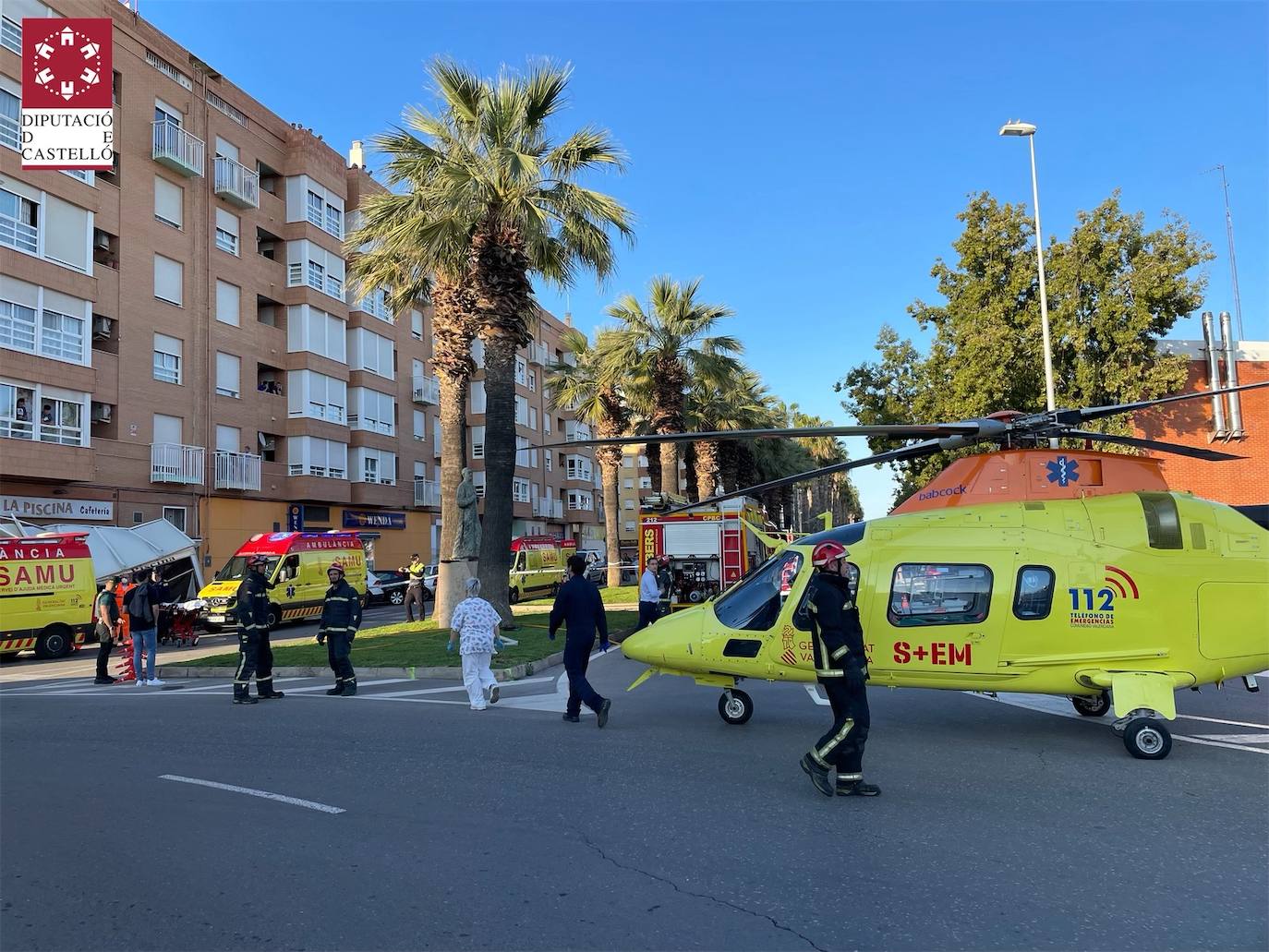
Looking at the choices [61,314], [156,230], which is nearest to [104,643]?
[61,314]

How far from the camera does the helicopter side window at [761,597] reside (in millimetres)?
8188

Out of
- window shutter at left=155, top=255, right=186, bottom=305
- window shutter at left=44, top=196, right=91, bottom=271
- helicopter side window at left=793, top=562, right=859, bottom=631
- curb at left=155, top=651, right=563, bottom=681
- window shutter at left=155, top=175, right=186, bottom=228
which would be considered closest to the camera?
helicopter side window at left=793, top=562, right=859, bottom=631

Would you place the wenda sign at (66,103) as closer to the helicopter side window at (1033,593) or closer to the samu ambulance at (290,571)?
the samu ambulance at (290,571)

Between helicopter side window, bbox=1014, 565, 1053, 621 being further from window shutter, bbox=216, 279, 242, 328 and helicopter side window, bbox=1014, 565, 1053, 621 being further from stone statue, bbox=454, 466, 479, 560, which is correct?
window shutter, bbox=216, 279, 242, 328

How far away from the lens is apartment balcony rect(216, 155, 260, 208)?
31797 mm

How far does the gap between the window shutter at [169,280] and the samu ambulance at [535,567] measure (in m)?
A: 14.9

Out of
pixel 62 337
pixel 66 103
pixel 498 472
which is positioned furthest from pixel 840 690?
pixel 62 337

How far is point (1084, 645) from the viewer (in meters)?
7.46

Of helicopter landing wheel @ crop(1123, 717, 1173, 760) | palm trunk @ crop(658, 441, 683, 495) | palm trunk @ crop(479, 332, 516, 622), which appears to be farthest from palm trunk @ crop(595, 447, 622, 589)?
helicopter landing wheel @ crop(1123, 717, 1173, 760)

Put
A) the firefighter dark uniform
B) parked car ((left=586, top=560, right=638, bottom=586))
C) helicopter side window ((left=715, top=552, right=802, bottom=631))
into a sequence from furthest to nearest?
1. parked car ((left=586, top=560, right=638, bottom=586))
2. helicopter side window ((left=715, top=552, right=802, bottom=631))
3. the firefighter dark uniform

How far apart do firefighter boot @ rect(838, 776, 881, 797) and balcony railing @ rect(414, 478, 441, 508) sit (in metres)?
39.6

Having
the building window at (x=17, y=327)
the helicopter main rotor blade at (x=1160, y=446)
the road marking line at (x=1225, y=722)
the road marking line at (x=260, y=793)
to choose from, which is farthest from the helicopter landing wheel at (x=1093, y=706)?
the building window at (x=17, y=327)

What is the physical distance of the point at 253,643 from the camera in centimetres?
1059

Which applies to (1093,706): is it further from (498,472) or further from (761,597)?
(498,472)
